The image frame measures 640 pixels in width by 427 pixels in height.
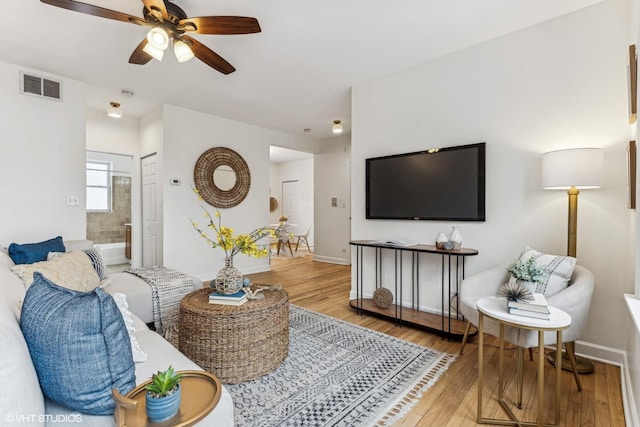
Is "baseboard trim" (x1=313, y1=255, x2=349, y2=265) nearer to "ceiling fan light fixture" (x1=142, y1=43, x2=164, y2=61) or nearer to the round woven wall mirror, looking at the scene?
the round woven wall mirror

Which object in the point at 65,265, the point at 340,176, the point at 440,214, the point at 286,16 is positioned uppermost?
the point at 286,16

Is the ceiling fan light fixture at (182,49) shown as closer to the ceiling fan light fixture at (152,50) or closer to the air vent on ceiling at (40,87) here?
the ceiling fan light fixture at (152,50)

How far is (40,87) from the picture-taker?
309 centimetres

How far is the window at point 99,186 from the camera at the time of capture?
5668mm

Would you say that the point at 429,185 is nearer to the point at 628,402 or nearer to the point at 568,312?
the point at 568,312

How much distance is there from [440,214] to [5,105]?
4.51 meters

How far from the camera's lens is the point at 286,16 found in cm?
221

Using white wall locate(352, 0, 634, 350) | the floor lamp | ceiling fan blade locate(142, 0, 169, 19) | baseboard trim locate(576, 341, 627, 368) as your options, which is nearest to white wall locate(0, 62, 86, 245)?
ceiling fan blade locate(142, 0, 169, 19)

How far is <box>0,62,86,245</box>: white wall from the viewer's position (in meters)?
2.93

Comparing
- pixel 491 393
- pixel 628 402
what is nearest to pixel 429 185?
pixel 491 393

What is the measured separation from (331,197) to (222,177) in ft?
7.53

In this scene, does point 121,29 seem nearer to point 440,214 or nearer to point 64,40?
point 64,40

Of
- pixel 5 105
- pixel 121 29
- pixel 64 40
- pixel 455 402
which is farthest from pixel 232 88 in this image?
pixel 455 402

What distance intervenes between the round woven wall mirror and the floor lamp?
4087 millimetres
